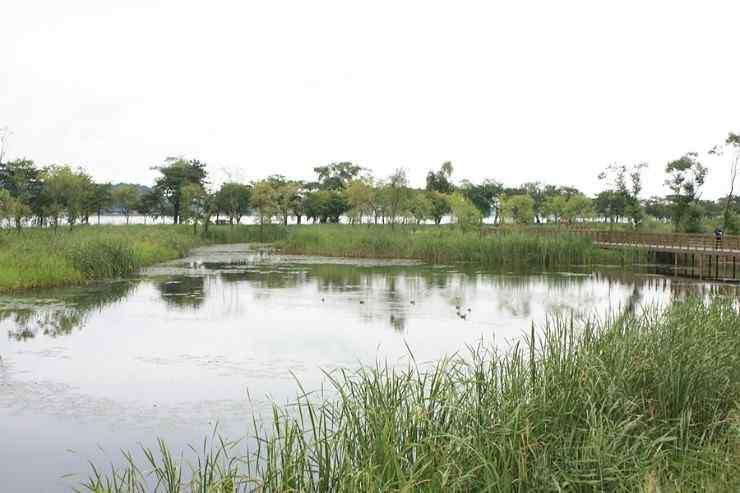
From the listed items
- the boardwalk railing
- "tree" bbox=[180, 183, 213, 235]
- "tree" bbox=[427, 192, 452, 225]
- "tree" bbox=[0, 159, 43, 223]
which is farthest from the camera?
"tree" bbox=[427, 192, 452, 225]

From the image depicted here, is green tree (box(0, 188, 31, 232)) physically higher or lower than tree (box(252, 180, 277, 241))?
lower

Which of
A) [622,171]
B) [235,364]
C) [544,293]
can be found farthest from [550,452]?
[622,171]

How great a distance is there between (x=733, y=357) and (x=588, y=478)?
3.69m

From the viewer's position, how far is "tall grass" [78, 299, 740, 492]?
4.92m

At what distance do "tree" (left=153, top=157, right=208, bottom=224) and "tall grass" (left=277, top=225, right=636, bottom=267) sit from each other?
29560 mm

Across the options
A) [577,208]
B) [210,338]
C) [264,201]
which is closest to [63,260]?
[210,338]

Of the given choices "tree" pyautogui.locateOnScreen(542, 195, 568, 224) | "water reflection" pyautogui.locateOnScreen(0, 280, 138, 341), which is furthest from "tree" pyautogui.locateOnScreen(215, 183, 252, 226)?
"water reflection" pyautogui.locateOnScreen(0, 280, 138, 341)

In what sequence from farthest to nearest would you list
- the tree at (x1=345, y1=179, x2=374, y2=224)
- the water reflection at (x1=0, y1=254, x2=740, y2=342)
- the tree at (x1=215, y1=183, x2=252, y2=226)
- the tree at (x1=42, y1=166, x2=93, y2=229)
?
the tree at (x1=215, y1=183, x2=252, y2=226) < the tree at (x1=345, y1=179, x2=374, y2=224) < the tree at (x1=42, y1=166, x2=93, y2=229) < the water reflection at (x1=0, y1=254, x2=740, y2=342)

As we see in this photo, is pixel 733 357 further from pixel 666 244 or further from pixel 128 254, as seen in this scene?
pixel 666 244

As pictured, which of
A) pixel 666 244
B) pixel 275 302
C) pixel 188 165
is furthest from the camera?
pixel 188 165

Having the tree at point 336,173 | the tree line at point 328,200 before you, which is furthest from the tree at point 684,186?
the tree at point 336,173

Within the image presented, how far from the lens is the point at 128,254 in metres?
27.2

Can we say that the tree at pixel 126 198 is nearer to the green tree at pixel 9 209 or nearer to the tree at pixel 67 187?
the tree at pixel 67 187

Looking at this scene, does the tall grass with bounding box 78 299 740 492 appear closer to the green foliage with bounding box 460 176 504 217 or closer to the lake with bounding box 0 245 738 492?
the lake with bounding box 0 245 738 492
